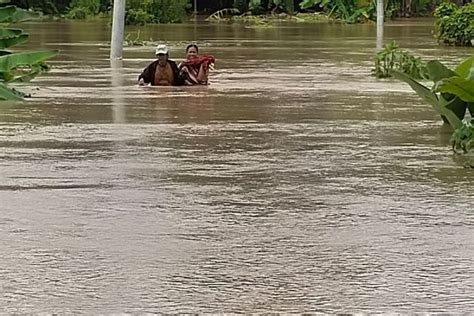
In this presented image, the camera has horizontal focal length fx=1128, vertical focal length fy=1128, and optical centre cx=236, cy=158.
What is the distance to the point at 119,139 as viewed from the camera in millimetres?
10953

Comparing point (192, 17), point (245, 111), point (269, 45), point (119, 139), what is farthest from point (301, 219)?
point (192, 17)

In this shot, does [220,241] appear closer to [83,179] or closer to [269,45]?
[83,179]

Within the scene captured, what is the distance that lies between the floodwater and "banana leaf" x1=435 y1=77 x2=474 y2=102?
0.53 metres

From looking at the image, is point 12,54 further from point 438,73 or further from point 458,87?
point 458,87

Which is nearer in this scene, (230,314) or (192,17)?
(230,314)

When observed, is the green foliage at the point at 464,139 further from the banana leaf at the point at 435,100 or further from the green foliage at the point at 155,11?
the green foliage at the point at 155,11

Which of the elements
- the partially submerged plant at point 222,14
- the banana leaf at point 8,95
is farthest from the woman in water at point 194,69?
the partially submerged plant at point 222,14

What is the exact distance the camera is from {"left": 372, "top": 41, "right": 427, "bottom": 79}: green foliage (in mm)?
16656

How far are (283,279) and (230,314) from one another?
26.8 inches

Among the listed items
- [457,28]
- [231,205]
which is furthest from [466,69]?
[457,28]

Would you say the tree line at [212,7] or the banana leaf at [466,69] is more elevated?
the banana leaf at [466,69]

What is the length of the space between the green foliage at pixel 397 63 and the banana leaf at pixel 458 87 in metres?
5.54

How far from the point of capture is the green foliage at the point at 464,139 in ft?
32.8

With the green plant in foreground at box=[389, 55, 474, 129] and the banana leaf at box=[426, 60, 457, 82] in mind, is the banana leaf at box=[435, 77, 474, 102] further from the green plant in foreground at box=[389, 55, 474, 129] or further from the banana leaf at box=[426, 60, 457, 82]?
the banana leaf at box=[426, 60, 457, 82]
